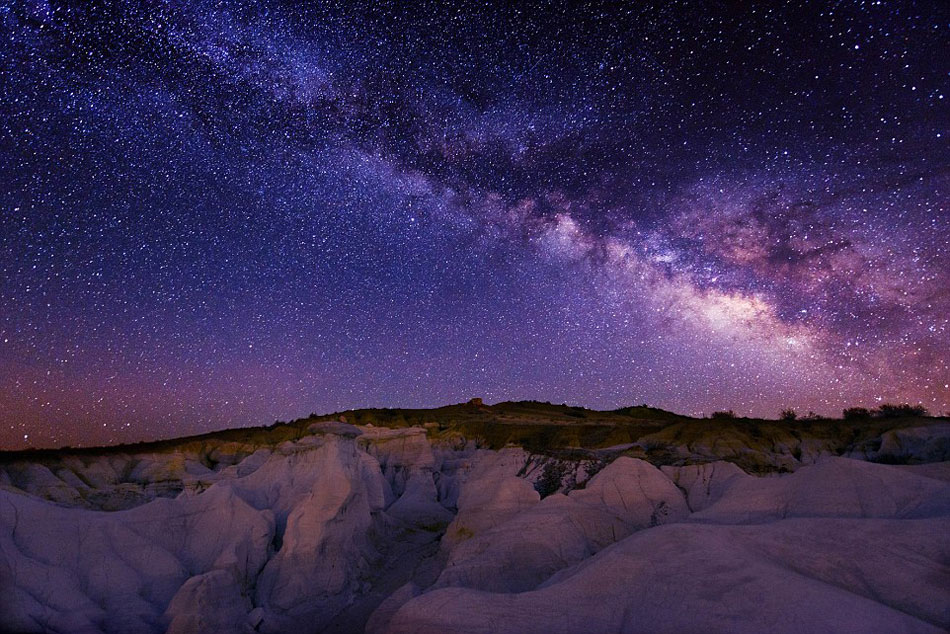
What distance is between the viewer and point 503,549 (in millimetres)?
16344

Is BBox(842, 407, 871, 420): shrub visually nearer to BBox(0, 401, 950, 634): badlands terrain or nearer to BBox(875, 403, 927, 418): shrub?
BBox(875, 403, 927, 418): shrub

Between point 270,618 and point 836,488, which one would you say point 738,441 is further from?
point 270,618

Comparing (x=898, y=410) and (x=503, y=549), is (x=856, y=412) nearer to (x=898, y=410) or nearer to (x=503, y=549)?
(x=898, y=410)

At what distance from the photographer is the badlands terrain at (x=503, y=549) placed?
33.1 feet

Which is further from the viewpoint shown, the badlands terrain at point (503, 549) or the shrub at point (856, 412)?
the shrub at point (856, 412)

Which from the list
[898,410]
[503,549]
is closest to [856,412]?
[898,410]

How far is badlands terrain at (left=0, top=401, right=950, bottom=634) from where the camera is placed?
10.1m

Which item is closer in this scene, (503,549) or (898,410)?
(503,549)

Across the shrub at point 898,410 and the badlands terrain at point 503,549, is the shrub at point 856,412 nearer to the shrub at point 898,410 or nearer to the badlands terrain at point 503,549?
the shrub at point 898,410

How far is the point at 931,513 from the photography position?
1328 cm

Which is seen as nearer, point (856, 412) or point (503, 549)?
point (503, 549)

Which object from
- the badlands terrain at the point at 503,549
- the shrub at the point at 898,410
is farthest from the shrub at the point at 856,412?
the badlands terrain at the point at 503,549

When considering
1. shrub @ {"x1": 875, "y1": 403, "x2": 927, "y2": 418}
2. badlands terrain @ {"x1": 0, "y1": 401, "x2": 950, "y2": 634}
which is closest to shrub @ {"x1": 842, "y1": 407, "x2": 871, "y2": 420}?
shrub @ {"x1": 875, "y1": 403, "x2": 927, "y2": 418}

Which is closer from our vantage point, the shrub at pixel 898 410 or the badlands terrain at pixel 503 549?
the badlands terrain at pixel 503 549
